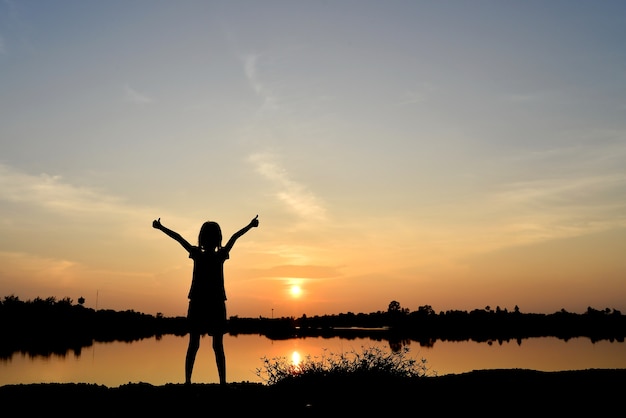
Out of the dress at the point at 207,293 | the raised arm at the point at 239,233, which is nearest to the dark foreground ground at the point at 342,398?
the dress at the point at 207,293

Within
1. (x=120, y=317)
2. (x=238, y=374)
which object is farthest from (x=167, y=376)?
(x=120, y=317)

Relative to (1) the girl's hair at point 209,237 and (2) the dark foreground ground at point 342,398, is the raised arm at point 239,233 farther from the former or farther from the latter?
(2) the dark foreground ground at point 342,398

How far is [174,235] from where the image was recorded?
9.48m

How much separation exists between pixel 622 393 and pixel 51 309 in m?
95.2

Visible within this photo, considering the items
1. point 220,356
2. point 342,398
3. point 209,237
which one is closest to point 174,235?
point 209,237

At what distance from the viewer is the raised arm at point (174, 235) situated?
9.37 metres

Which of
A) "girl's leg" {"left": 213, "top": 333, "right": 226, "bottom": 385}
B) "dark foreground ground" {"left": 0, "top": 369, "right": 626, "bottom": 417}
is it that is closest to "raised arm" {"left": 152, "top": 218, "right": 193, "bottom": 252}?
"girl's leg" {"left": 213, "top": 333, "right": 226, "bottom": 385}

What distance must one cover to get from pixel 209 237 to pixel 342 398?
3.40m

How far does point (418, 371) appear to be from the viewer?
12211 mm

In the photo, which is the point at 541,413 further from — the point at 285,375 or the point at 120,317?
the point at 120,317

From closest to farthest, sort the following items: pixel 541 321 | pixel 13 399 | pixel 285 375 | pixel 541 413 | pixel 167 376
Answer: pixel 541 413 → pixel 13 399 → pixel 285 375 → pixel 167 376 → pixel 541 321

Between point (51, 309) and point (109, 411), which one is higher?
point (51, 309)

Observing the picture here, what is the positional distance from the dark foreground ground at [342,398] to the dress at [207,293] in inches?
41.3

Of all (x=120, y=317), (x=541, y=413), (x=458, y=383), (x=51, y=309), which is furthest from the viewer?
(x=120, y=317)
